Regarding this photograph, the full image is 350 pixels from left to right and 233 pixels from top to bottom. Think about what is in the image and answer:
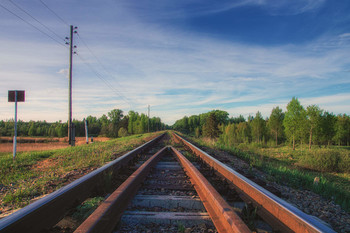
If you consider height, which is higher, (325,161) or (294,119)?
(294,119)

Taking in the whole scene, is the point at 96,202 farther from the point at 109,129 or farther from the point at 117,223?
the point at 109,129

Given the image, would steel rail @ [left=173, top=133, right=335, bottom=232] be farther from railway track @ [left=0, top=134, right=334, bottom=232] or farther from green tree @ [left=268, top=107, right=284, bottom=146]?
green tree @ [left=268, top=107, right=284, bottom=146]

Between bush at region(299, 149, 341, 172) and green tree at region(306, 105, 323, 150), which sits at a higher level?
green tree at region(306, 105, 323, 150)

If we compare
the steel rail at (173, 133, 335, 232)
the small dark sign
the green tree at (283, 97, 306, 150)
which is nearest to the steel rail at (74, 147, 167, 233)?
the steel rail at (173, 133, 335, 232)

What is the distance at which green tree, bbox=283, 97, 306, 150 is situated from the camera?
1417 inches

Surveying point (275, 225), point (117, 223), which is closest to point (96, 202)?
point (117, 223)

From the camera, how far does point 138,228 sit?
1.66 meters

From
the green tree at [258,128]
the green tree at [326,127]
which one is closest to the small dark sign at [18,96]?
the green tree at [326,127]

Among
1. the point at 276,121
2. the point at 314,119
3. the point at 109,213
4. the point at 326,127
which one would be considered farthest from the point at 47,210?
the point at 276,121

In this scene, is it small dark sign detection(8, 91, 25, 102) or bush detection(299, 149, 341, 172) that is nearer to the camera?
small dark sign detection(8, 91, 25, 102)

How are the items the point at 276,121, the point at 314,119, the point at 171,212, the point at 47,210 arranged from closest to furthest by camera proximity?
1. the point at 47,210
2. the point at 171,212
3. the point at 314,119
4. the point at 276,121

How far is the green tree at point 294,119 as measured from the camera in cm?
3600

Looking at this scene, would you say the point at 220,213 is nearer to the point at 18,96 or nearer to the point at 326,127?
the point at 18,96

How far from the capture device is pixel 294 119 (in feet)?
123
